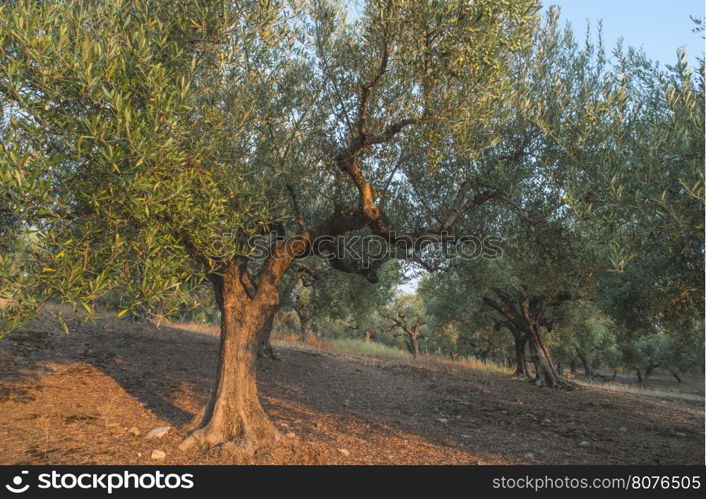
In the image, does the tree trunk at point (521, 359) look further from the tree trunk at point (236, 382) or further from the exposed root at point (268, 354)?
the tree trunk at point (236, 382)

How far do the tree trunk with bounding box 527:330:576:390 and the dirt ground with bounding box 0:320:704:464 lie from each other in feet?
9.34

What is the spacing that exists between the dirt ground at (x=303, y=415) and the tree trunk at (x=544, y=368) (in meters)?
2.85

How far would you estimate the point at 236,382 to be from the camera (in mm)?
9453

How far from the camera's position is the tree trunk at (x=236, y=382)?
9047 mm

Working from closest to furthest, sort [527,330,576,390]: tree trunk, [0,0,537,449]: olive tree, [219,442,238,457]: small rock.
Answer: [0,0,537,449]: olive tree, [219,442,238,457]: small rock, [527,330,576,390]: tree trunk

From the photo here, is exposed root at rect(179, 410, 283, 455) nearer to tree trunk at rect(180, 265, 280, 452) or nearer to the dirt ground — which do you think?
tree trunk at rect(180, 265, 280, 452)

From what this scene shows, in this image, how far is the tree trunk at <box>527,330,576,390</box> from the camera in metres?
25.2

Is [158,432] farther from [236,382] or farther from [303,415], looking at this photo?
[303,415]

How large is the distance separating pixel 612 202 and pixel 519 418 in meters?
9.90

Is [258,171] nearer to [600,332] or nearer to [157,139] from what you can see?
[157,139]

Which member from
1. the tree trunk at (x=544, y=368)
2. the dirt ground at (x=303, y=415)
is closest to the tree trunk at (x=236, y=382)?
the dirt ground at (x=303, y=415)

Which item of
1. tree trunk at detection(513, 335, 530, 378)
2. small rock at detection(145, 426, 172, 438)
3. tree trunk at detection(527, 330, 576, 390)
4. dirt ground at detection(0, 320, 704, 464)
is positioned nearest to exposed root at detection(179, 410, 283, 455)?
dirt ground at detection(0, 320, 704, 464)

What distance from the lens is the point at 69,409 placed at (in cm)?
1065
